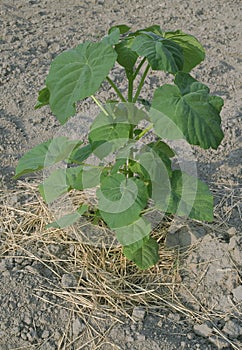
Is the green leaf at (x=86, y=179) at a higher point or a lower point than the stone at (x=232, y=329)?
higher

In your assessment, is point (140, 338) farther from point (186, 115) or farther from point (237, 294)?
point (186, 115)

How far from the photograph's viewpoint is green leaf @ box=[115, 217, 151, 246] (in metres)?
2.02

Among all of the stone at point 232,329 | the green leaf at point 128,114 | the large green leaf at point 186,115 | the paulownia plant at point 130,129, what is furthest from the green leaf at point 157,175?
the stone at point 232,329

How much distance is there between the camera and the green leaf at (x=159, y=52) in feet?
Result: 5.58

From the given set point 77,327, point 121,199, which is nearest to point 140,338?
point 77,327

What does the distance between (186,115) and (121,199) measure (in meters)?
0.34

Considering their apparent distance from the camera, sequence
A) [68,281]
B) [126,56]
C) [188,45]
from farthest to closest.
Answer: [68,281] < [188,45] < [126,56]

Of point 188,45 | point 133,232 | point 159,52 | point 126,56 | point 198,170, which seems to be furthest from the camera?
point 198,170

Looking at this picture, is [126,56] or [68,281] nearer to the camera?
[126,56]

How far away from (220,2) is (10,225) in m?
2.53

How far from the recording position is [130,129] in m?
1.99

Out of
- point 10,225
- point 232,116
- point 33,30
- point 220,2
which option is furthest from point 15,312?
point 220,2

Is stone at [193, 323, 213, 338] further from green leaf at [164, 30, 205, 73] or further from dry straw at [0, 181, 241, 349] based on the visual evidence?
green leaf at [164, 30, 205, 73]

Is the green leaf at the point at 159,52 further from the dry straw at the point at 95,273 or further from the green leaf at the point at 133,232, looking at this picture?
the dry straw at the point at 95,273
